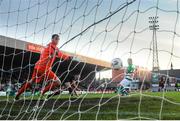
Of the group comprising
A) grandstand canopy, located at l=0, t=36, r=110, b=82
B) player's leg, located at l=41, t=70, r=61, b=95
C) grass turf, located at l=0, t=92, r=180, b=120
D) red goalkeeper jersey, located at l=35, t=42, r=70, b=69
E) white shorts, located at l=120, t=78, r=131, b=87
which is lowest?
grass turf, located at l=0, t=92, r=180, b=120

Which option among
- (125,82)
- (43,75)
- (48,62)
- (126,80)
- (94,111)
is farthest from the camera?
(125,82)

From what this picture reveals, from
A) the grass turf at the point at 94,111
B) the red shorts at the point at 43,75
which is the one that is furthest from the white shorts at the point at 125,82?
the red shorts at the point at 43,75

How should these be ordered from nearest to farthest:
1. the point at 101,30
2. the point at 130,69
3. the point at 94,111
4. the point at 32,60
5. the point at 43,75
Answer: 1. the point at 101,30
2. the point at 94,111
3. the point at 43,75
4. the point at 130,69
5. the point at 32,60

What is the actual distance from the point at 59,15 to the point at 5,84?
1365cm

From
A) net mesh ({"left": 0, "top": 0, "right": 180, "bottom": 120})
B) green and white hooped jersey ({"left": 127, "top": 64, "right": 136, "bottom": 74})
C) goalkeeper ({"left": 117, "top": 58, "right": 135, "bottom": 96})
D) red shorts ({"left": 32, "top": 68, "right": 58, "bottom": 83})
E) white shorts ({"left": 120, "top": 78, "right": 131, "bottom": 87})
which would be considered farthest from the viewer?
white shorts ({"left": 120, "top": 78, "right": 131, "bottom": 87})

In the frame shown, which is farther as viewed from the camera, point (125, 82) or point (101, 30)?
point (125, 82)

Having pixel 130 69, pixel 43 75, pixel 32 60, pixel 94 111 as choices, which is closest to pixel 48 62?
Answer: pixel 43 75

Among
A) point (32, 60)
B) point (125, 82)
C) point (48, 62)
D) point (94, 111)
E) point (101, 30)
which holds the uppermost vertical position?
point (32, 60)

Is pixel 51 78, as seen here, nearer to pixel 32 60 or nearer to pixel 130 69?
pixel 130 69

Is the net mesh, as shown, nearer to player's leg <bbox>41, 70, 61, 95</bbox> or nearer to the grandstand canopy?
player's leg <bbox>41, 70, 61, 95</bbox>

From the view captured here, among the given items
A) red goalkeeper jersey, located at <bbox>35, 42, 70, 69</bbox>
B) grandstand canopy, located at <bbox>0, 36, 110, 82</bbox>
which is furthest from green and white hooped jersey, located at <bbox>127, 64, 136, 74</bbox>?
red goalkeeper jersey, located at <bbox>35, 42, 70, 69</bbox>

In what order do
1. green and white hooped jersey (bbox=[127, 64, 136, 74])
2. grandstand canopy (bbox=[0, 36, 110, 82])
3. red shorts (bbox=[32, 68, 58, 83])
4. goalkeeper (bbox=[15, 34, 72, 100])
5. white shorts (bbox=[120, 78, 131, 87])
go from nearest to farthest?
goalkeeper (bbox=[15, 34, 72, 100]), red shorts (bbox=[32, 68, 58, 83]), grandstand canopy (bbox=[0, 36, 110, 82]), green and white hooped jersey (bbox=[127, 64, 136, 74]), white shorts (bbox=[120, 78, 131, 87])

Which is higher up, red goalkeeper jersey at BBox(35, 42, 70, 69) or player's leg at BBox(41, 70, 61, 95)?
red goalkeeper jersey at BBox(35, 42, 70, 69)

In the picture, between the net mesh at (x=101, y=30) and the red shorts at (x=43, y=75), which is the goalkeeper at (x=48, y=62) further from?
the net mesh at (x=101, y=30)
